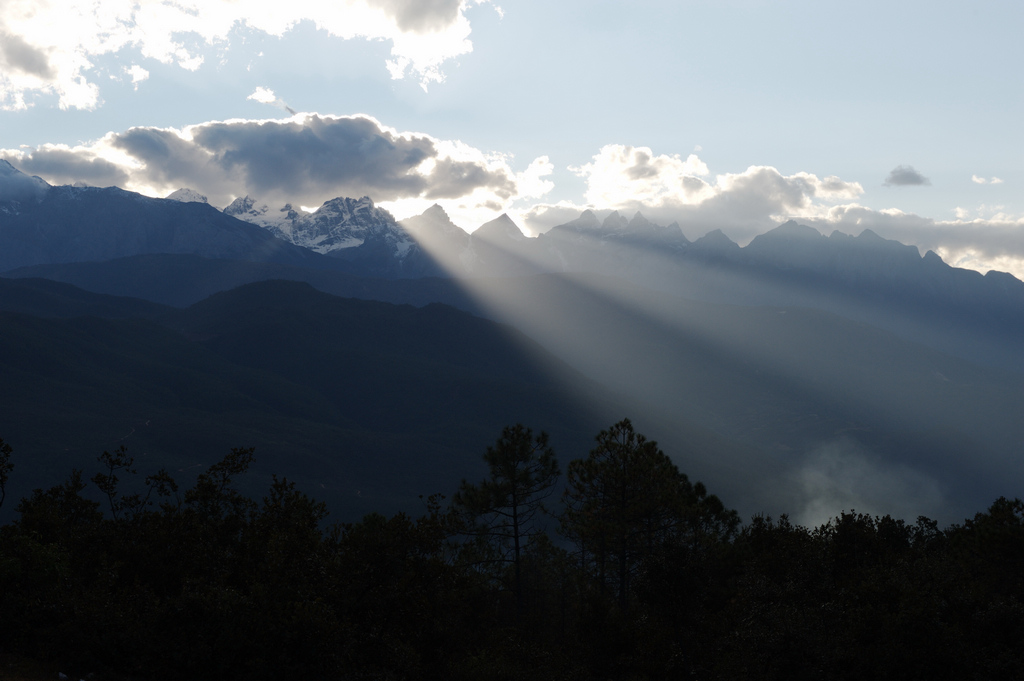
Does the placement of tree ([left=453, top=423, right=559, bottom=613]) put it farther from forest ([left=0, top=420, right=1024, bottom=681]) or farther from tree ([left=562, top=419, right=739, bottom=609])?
tree ([left=562, top=419, right=739, bottom=609])

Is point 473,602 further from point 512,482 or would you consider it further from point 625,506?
point 625,506

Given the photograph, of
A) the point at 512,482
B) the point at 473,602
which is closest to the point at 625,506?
the point at 512,482

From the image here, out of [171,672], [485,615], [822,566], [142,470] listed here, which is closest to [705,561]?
[822,566]

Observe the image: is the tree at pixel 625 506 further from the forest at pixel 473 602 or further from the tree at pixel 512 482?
the tree at pixel 512 482

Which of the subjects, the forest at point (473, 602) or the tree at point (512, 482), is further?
the tree at point (512, 482)

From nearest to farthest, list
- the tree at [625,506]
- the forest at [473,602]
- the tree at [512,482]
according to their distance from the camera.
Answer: the forest at [473,602] → the tree at [625,506] → the tree at [512,482]

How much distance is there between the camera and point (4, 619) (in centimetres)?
2709

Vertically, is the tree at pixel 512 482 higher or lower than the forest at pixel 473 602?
higher

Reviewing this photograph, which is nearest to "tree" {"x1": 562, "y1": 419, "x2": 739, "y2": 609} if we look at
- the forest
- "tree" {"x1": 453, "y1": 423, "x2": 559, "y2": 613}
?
the forest

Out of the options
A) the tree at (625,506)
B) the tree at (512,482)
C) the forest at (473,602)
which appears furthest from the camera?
the tree at (512,482)

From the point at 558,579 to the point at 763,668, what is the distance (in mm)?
37524

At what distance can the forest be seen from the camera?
85.1 feet

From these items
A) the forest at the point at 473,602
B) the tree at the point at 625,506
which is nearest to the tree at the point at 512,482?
the forest at the point at 473,602

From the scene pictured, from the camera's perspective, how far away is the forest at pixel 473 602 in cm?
2594
